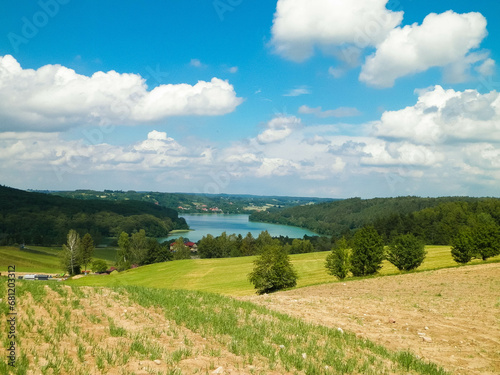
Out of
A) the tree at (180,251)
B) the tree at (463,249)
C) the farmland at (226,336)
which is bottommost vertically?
the tree at (180,251)

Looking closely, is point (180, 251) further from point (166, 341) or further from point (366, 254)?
point (166, 341)

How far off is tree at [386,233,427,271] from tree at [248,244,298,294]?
15.6m

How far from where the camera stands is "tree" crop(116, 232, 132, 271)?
9725 cm

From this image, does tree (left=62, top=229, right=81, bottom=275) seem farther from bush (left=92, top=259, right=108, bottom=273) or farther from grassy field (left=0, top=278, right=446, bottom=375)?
grassy field (left=0, top=278, right=446, bottom=375)

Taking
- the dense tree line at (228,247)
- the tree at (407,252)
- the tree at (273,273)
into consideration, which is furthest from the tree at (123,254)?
the tree at (407,252)

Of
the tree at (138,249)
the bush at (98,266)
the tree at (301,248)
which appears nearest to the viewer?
the bush at (98,266)

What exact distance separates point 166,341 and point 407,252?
43.9m

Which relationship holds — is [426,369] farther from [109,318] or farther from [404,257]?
[404,257]

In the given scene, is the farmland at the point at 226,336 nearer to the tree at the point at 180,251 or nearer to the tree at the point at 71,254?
the tree at the point at 71,254

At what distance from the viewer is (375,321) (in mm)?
13984

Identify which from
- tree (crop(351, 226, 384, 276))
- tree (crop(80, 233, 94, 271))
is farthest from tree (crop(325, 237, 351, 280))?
tree (crop(80, 233, 94, 271))

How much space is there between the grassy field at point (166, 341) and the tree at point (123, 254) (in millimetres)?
91489

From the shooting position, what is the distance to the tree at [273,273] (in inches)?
1635

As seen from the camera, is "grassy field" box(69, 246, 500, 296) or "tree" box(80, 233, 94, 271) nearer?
"grassy field" box(69, 246, 500, 296)
